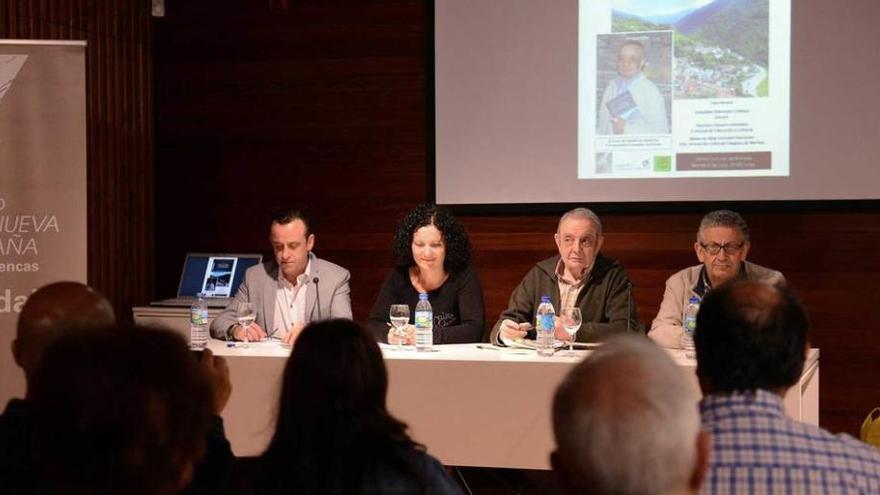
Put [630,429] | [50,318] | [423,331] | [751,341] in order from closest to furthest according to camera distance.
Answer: [630,429] < [751,341] < [50,318] < [423,331]

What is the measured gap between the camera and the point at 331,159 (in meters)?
5.58

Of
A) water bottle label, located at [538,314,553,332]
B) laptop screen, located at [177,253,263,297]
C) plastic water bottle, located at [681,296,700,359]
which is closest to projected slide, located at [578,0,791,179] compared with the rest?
plastic water bottle, located at [681,296,700,359]

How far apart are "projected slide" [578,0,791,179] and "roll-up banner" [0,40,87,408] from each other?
2523mm

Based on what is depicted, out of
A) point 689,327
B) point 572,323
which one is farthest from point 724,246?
point 572,323

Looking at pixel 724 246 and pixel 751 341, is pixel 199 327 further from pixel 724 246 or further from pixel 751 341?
pixel 751 341

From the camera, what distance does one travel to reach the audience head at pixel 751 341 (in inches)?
67.3

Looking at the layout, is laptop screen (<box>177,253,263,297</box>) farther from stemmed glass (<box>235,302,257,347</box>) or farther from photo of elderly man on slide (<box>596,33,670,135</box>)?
photo of elderly man on slide (<box>596,33,670,135</box>)

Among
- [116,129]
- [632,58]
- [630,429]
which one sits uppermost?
[632,58]

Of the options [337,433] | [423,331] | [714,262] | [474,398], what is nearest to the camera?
[337,433]

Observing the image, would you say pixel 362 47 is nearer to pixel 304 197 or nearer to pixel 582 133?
pixel 304 197

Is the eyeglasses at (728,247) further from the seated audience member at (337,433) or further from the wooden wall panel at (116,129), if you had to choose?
the wooden wall panel at (116,129)

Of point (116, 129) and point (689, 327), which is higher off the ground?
point (116, 129)

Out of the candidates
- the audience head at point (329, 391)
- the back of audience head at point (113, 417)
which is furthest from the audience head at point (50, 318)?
the back of audience head at point (113, 417)

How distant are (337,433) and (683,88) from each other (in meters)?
3.80
